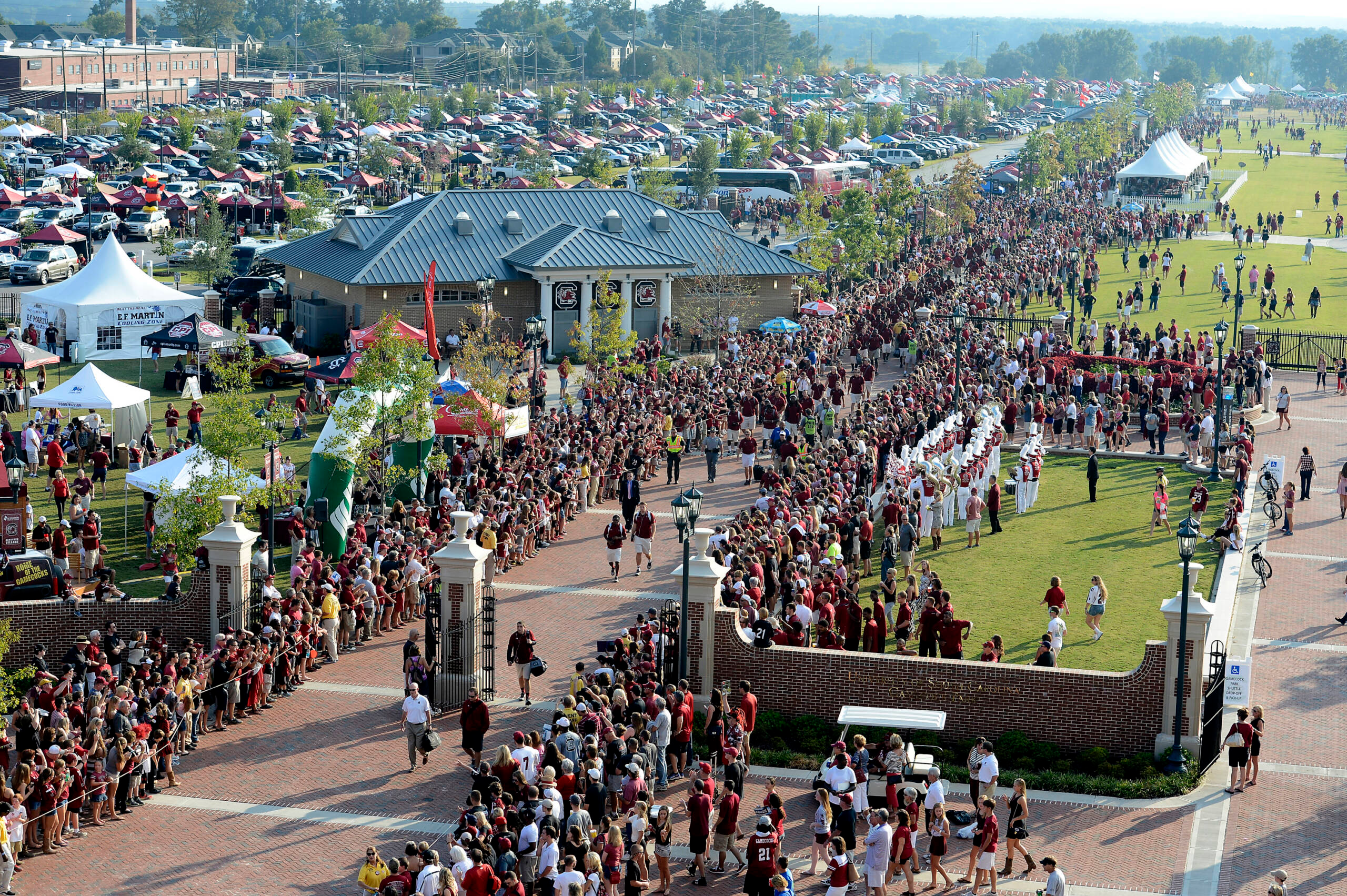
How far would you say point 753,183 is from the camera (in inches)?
3637

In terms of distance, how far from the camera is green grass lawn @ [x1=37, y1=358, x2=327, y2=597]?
28672 millimetres

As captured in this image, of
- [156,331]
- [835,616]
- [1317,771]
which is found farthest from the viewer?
[156,331]

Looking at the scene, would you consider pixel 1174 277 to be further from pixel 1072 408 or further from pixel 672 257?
pixel 1072 408

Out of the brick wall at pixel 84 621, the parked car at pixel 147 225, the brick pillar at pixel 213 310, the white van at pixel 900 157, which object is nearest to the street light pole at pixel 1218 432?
the brick wall at pixel 84 621

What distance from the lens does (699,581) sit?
2216 centimetres

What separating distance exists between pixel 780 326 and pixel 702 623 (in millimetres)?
26405

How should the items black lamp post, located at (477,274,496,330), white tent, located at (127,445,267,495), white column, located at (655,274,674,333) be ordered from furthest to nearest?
white column, located at (655,274,674,333) → black lamp post, located at (477,274,496,330) → white tent, located at (127,445,267,495)

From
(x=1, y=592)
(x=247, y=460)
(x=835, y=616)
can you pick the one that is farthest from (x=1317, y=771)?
(x=247, y=460)

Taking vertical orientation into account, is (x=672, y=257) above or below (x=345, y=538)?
above

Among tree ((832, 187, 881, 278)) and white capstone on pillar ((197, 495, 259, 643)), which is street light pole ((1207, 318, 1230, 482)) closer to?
tree ((832, 187, 881, 278))

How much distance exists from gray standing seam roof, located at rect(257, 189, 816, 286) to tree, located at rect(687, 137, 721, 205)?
115 feet

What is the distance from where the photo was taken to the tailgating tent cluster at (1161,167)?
302 feet

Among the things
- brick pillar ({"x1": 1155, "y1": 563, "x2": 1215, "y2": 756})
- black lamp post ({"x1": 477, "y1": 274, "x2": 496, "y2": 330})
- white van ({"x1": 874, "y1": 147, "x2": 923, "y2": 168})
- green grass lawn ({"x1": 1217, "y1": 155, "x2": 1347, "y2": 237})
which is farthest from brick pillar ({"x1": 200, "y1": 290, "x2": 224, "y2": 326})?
white van ({"x1": 874, "y1": 147, "x2": 923, "y2": 168})

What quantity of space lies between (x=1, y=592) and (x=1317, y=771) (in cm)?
1933
